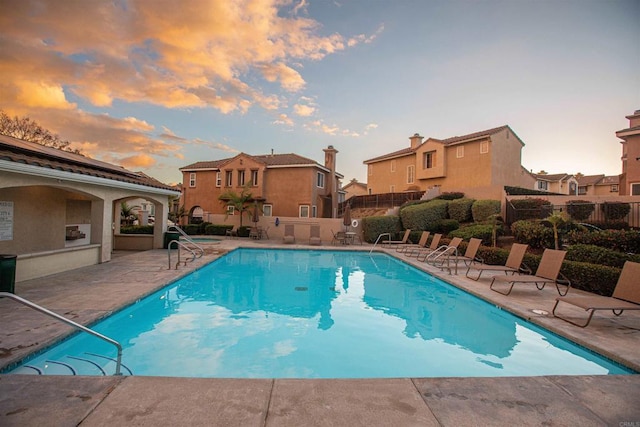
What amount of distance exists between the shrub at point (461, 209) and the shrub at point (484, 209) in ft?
2.03

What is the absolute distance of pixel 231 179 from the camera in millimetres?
31500

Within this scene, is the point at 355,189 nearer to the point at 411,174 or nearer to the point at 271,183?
the point at 411,174

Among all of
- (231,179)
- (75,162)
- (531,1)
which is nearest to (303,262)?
(75,162)

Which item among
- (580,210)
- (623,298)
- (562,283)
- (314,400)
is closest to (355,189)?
(580,210)

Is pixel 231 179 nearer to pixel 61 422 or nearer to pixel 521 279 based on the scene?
pixel 521 279

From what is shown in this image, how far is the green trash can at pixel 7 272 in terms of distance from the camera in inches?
263

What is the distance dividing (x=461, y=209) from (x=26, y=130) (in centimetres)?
3987

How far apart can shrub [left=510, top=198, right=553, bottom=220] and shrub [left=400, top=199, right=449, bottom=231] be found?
5.10 meters

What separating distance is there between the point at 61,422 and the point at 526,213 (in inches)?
816

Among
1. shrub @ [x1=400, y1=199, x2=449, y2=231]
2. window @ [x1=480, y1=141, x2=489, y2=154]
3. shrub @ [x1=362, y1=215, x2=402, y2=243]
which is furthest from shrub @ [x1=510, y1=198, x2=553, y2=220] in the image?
window @ [x1=480, y1=141, x2=489, y2=154]

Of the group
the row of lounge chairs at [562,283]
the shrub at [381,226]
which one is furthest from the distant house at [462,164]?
the row of lounge chairs at [562,283]

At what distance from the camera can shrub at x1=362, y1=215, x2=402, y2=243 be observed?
22.8 meters

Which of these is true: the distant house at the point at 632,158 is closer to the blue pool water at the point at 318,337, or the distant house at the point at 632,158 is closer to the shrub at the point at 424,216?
the shrub at the point at 424,216

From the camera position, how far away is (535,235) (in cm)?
1338
